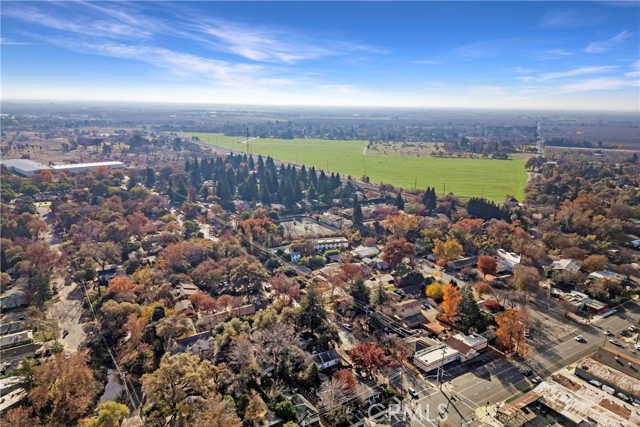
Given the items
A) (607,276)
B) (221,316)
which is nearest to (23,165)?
(221,316)

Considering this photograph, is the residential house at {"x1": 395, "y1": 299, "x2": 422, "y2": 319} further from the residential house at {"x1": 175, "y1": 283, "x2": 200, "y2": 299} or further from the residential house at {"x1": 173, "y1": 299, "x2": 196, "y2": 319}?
the residential house at {"x1": 175, "y1": 283, "x2": 200, "y2": 299}

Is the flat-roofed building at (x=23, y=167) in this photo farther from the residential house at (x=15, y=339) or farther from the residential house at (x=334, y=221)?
the residential house at (x=15, y=339)

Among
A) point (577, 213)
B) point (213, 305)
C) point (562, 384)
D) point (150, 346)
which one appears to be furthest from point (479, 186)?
point (150, 346)

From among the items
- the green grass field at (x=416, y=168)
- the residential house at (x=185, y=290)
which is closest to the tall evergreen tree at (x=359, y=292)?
the residential house at (x=185, y=290)

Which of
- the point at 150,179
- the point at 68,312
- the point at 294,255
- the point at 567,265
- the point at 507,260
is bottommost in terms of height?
the point at 68,312

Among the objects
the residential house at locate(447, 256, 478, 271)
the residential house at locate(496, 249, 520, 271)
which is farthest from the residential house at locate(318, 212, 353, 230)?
the residential house at locate(496, 249, 520, 271)

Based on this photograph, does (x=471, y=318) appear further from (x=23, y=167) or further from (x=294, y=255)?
(x=23, y=167)
